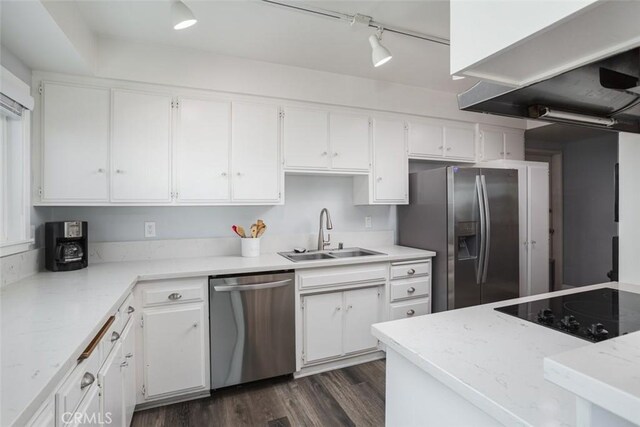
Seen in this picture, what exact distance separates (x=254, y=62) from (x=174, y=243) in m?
1.60

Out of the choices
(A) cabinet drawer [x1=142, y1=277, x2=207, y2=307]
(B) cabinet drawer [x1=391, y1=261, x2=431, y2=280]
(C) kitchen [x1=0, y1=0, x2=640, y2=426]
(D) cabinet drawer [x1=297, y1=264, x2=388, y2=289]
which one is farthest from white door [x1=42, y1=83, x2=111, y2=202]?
(B) cabinet drawer [x1=391, y1=261, x2=431, y2=280]

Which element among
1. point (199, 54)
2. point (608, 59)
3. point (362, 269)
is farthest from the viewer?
point (362, 269)

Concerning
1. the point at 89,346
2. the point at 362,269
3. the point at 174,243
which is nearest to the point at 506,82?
the point at 89,346

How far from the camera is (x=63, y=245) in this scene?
77.1 inches

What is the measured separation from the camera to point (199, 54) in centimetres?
234

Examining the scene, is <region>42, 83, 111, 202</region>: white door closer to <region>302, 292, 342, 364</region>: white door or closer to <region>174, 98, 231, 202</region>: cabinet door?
<region>174, 98, 231, 202</region>: cabinet door

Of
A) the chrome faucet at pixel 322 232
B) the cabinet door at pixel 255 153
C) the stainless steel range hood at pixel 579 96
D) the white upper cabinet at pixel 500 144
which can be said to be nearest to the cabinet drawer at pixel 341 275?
the chrome faucet at pixel 322 232

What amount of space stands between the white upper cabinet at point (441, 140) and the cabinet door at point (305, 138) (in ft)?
3.05

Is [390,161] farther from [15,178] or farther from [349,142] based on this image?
[15,178]

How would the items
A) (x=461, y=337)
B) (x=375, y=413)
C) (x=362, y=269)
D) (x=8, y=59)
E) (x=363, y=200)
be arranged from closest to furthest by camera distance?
(x=461, y=337) < (x=8, y=59) < (x=375, y=413) < (x=362, y=269) < (x=363, y=200)

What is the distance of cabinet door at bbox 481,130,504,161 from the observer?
135 inches

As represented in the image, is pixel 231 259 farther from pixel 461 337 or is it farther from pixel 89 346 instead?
pixel 461 337

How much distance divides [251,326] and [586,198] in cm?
497

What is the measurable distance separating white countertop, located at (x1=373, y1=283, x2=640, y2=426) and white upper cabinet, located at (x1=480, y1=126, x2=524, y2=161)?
2699 millimetres
